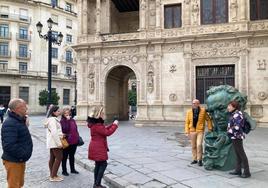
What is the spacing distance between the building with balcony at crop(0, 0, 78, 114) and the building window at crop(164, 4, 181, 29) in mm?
33825

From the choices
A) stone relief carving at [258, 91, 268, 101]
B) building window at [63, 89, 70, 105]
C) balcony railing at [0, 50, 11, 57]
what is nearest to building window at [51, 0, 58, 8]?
balcony railing at [0, 50, 11, 57]

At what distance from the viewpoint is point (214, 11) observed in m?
20.7

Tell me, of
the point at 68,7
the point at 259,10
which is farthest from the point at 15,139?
the point at 68,7

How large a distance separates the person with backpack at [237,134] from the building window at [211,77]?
1374 centimetres

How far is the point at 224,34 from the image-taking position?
19.9m

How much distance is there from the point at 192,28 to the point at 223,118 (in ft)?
46.8

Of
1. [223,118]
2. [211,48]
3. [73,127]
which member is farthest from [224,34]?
[73,127]

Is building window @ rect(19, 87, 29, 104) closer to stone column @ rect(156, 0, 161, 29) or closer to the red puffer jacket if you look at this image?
stone column @ rect(156, 0, 161, 29)

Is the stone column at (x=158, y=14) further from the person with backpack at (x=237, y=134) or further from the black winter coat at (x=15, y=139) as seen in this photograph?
the black winter coat at (x=15, y=139)

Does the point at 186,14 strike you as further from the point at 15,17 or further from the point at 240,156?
the point at 15,17

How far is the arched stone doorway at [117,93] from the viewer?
24.2m

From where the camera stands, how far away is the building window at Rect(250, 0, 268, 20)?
66.0 ft

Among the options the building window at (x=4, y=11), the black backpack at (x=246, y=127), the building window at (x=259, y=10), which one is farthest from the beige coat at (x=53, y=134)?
the building window at (x=4, y=11)

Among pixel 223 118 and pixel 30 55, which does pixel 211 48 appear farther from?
pixel 30 55
